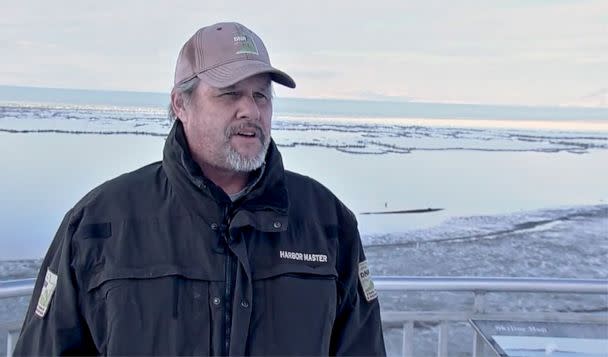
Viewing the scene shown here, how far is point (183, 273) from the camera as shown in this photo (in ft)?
5.59

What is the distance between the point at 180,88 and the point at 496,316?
185cm

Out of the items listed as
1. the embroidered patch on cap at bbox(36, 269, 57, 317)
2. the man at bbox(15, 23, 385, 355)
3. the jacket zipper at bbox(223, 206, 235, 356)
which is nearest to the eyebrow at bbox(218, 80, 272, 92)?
the man at bbox(15, 23, 385, 355)

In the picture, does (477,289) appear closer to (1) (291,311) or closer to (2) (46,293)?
(1) (291,311)

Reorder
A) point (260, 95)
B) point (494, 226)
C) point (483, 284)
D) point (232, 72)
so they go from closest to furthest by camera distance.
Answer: point (232, 72), point (260, 95), point (483, 284), point (494, 226)

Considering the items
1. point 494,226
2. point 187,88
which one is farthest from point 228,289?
point 494,226

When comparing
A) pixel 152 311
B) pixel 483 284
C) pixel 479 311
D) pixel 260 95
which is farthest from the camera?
pixel 479 311

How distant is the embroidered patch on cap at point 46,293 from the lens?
68.5 inches

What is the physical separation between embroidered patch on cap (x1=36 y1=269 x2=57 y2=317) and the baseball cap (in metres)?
0.64

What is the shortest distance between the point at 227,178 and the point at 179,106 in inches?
10.1

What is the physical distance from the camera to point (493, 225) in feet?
38.6

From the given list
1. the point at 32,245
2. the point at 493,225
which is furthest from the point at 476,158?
the point at 32,245

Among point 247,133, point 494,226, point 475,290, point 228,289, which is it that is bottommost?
point 494,226

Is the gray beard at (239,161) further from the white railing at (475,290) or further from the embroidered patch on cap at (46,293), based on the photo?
the white railing at (475,290)

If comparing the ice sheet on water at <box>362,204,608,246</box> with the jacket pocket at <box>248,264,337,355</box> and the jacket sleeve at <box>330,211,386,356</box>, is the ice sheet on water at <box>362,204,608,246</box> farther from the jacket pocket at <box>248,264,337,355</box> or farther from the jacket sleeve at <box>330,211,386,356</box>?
the jacket pocket at <box>248,264,337,355</box>
